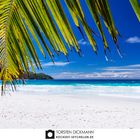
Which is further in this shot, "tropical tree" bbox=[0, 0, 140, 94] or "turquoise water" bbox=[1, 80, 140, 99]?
"turquoise water" bbox=[1, 80, 140, 99]

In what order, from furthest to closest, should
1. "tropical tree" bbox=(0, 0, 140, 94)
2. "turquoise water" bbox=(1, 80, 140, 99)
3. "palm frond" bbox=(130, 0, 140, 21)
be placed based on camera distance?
"turquoise water" bbox=(1, 80, 140, 99)
"tropical tree" bbox=(0, 0, 140, 94)
"palm frond" bbox=(130, 0, 140, 21)

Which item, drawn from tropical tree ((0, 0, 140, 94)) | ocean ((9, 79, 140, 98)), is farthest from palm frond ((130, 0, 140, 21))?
ocean ((9, 79, 140, 98))

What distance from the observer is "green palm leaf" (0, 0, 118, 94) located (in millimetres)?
561

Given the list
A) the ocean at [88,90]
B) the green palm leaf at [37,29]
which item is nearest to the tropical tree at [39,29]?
the green palm leaf at [37,29]

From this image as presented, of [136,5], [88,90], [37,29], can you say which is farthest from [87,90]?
[136,5]

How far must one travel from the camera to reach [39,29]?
2.54 feet

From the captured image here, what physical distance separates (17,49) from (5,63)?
0.06 metres

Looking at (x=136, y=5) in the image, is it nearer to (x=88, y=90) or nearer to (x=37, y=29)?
(x=37, y=29)

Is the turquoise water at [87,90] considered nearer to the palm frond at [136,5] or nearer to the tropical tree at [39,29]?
the tropical tree at [39,29]

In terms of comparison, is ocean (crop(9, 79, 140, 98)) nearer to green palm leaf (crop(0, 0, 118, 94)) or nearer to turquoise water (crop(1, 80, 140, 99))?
turquoise water (crop(1, 80, 140, 99))

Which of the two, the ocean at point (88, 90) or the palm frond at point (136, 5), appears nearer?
the palm frond at point (136, 5)

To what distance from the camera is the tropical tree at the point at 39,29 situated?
552 millimetres

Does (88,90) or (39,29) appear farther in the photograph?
(88,90)

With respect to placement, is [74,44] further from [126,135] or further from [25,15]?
[126,135]
